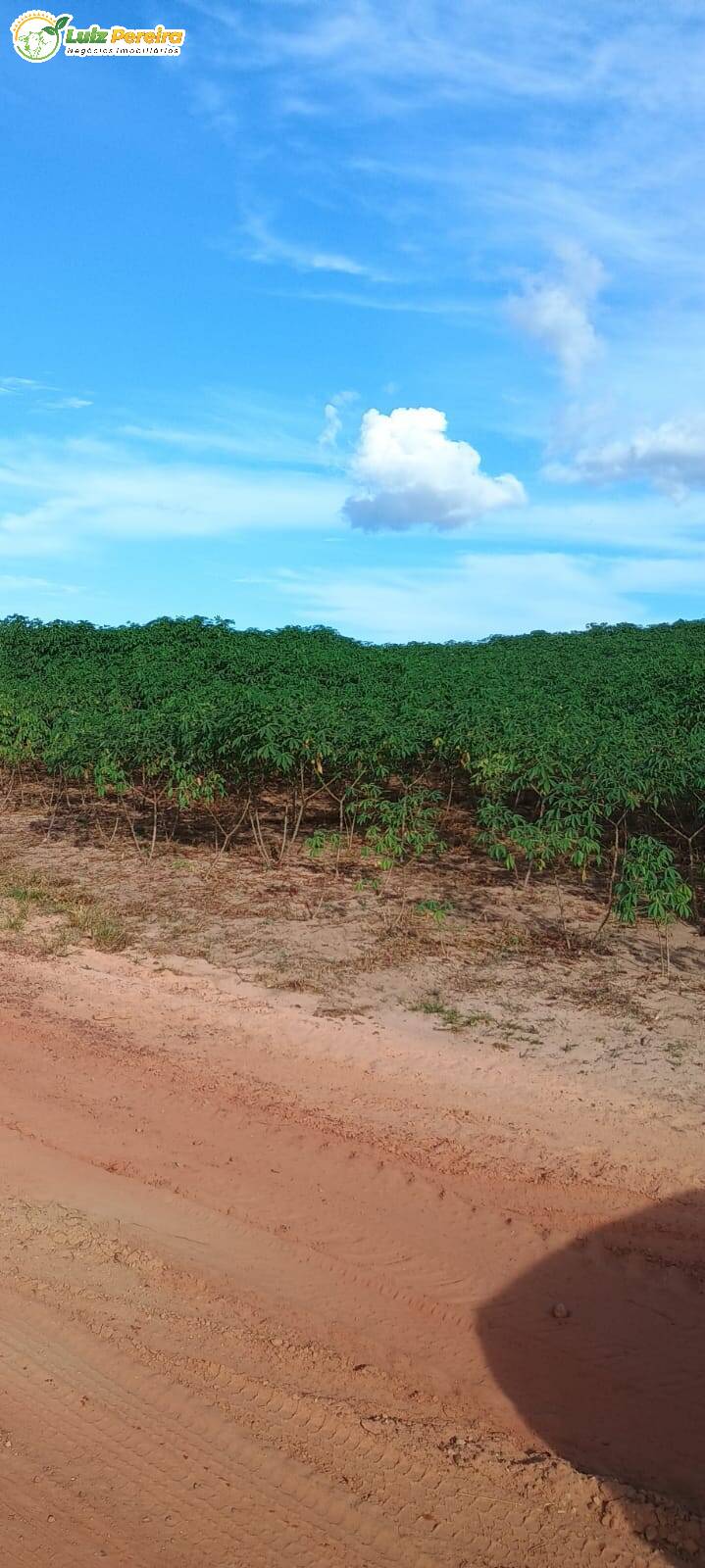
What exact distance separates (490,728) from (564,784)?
160cm

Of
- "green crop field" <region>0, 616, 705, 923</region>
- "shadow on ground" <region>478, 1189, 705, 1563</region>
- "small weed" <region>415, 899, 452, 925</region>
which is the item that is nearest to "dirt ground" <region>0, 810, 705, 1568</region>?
"shadow on ground" <region>478, 1189, 705, 1563</region>

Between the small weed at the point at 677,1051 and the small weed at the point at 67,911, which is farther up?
the small weed at the point at 67,911

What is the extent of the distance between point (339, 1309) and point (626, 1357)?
3.30ft

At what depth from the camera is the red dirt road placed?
2895 millimetres

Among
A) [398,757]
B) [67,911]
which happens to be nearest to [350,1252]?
[67,911]

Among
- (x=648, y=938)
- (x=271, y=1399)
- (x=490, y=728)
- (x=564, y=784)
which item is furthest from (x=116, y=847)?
(x=271, y=1399)

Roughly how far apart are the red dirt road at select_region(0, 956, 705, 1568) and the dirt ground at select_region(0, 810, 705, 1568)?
0.01 m

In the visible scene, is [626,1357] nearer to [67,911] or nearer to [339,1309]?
[339,1309]

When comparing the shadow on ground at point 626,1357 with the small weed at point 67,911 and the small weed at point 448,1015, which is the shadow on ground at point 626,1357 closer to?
the small weed at point 448,1015

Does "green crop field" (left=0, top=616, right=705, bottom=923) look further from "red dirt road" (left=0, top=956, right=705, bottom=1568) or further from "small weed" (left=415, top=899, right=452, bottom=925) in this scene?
"red dirt road" (left=0, top=956, right=705, bottom=1568)

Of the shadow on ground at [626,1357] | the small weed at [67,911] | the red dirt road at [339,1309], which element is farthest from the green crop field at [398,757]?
the shadow on ground at [626,1357]

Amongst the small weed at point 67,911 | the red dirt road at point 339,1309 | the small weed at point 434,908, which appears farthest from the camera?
the small weed at point 434,908

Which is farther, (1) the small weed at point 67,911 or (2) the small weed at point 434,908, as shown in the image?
(2) the small weed at point 434,908

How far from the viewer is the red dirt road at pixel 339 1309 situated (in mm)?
2895
